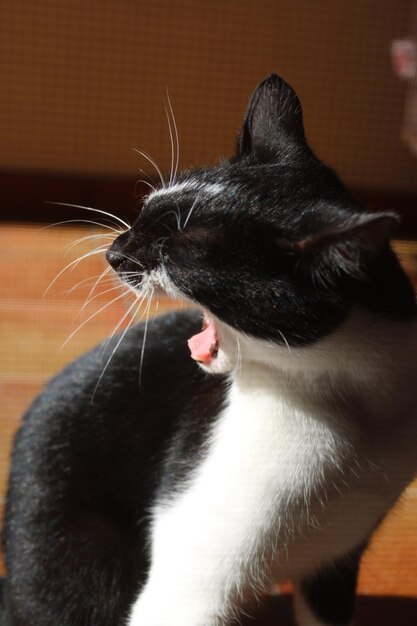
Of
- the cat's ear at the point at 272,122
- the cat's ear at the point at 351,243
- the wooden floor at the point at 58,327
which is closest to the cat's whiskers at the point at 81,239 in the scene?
the wooden floor at the point at 58,327

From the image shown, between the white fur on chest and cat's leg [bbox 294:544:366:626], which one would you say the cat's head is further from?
cat's leg [bbox 294:544:366:626]

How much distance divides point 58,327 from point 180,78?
1.49 feet

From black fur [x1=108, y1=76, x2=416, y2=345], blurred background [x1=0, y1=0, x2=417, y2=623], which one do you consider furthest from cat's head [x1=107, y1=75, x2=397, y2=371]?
blurred background [x1=0, y1=0, x2=417, y2=623]

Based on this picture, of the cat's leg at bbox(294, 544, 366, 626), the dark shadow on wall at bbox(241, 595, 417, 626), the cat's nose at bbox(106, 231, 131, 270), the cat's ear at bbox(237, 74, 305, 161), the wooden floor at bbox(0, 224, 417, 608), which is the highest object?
the cat's ear at bbox(237, 74, 305, 161)

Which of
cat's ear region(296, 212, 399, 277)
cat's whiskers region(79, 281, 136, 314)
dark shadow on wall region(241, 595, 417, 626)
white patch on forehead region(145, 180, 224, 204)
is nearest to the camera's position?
cat's ear region(296, 212, 399, 277)

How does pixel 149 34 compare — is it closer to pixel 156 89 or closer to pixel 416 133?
pixel 156 89

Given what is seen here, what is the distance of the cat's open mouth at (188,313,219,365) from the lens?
654 millimetres

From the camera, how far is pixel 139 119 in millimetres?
1371

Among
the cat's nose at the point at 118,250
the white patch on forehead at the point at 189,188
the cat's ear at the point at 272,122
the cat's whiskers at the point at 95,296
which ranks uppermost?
the cat's ear at the point at 272,122

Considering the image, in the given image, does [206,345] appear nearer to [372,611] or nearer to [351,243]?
[351,243]

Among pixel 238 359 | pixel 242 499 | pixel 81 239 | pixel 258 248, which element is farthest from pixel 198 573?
pixel 81 239

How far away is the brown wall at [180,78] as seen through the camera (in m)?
0.93

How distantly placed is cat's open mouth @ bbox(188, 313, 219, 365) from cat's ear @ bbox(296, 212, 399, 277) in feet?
0.44

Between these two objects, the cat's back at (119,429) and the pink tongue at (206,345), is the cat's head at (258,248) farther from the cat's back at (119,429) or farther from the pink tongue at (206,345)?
the cat's back at (119,429)
